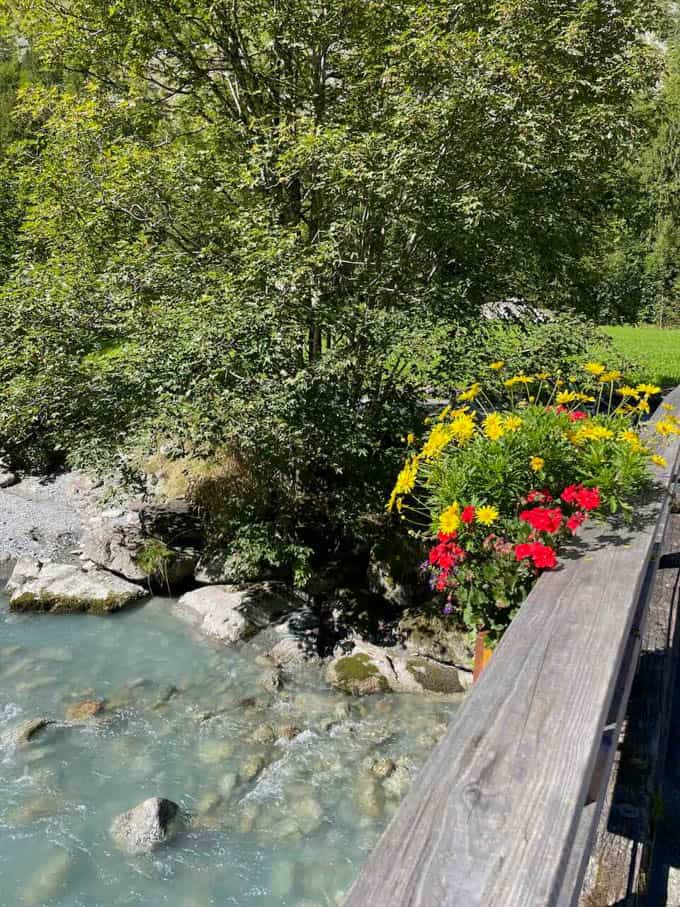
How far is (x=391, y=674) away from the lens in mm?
5406

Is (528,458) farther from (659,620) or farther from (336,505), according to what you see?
(336,505)

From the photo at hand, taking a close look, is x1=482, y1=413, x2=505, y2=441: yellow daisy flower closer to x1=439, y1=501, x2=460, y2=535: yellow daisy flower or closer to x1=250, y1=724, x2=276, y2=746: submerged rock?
x1=439, y1=501, x2=460, y2=535: yellow daisy flower

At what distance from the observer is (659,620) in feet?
10.9

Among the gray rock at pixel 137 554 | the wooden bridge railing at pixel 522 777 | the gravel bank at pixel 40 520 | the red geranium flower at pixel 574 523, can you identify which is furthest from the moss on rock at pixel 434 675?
the gravel bank at pixel 40 520

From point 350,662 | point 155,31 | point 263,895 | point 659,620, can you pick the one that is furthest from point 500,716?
point 155,31

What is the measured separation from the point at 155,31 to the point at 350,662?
23.7 ft

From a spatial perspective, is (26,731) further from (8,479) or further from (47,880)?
(8,479)

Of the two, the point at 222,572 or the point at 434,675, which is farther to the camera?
the point at 222,572

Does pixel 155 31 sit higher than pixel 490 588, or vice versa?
pixel 155 31

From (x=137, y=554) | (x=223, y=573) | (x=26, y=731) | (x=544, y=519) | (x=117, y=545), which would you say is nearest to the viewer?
(x=544, y=519)

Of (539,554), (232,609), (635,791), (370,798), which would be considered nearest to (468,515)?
(539,554)

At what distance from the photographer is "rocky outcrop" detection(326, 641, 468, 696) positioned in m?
5.29

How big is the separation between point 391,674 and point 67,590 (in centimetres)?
329

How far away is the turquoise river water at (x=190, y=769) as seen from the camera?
3.58m
